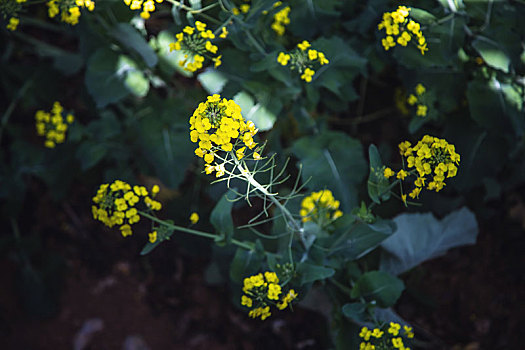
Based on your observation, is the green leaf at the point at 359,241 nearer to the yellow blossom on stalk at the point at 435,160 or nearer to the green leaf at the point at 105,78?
the yellow blossom on stalk at the point at 435,160

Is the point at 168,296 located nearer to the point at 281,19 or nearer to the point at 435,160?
the point at 281,19

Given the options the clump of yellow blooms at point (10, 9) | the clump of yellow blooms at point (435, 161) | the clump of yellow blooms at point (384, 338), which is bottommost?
the clump of yellow blooms at point (384, 338)

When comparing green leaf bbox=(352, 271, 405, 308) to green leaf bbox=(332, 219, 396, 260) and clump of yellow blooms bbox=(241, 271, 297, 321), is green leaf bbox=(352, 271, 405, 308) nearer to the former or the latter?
green leaf bbox=(332, 219, 396, 260)

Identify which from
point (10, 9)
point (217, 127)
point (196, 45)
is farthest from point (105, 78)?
point (217, 127)

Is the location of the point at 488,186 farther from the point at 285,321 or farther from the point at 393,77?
the point at 285,321

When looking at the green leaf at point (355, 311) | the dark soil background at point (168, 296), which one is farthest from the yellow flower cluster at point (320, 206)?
the dark soil background at point (168, 296)

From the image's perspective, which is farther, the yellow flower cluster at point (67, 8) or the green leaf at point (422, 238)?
the green leaf at point (422, 238)

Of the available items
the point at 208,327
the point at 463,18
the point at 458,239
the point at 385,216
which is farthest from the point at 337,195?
the point at 208,327
